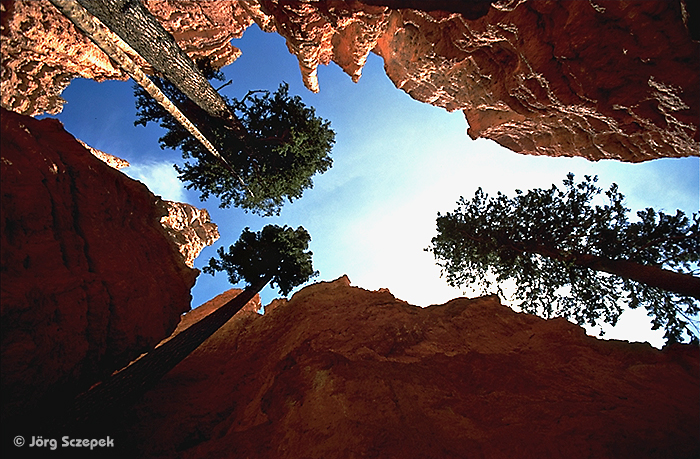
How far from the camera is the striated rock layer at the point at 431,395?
5062mm

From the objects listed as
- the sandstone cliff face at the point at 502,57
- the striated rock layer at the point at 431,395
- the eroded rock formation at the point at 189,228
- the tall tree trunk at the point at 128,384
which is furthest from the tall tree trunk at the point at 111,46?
the striated rock layer at the point at 431,395

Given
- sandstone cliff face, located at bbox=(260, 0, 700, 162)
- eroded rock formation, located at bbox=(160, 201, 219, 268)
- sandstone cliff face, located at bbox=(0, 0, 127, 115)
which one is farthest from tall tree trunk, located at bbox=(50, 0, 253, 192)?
sandstone cliff face, located at bbox=(260, 0, 700, 162)

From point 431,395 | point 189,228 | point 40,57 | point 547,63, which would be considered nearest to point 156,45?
point 40,57

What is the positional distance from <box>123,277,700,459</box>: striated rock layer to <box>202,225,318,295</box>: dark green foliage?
4.73 m

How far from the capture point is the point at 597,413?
5352 millimetres

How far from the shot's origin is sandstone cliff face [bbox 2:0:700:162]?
622cm

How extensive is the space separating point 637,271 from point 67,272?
54.2 feet

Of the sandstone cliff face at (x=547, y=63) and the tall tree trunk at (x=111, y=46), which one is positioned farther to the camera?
the tall tree trunk at (x=111, y=46)

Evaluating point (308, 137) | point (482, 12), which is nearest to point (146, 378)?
point (308, 137)

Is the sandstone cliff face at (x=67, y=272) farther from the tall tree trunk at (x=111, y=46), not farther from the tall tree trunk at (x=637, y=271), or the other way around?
the tall tree trunk at (x=637, y=271)

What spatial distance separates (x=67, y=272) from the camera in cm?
568

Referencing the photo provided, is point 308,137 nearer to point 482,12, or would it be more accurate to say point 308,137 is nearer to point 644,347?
point 482,12

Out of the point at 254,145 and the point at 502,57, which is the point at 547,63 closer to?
the point at 502,57

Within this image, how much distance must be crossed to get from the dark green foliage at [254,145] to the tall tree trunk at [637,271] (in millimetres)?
10919
